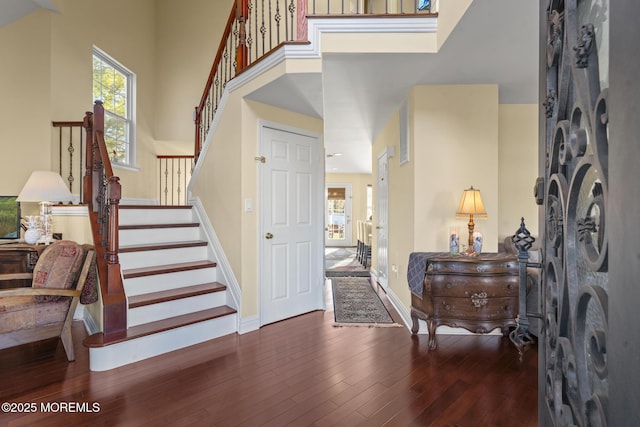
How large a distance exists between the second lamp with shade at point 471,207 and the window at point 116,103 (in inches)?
187

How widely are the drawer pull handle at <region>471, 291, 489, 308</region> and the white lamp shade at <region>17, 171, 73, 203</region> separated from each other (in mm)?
4024

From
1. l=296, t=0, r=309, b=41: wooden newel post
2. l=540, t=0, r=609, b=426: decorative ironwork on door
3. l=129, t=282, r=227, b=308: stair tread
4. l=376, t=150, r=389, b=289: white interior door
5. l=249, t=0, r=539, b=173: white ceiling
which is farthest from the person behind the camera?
l=376, t=150, r=389, b=289: white interior door

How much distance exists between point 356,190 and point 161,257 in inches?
306

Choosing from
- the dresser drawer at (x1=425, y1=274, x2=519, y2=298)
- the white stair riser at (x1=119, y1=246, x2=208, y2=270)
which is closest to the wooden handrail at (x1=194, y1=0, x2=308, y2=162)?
the white stair riser at (x1=119, y1=246, x2=208, y2=270)

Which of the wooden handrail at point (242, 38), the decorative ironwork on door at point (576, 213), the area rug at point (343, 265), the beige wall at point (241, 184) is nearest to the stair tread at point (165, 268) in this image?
the beige wall at point (241, 184)

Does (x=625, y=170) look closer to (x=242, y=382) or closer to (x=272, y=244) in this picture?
(x=242, y=382)

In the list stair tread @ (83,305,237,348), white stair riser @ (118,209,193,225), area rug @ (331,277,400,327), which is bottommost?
area rug @ (331,277,400,327)

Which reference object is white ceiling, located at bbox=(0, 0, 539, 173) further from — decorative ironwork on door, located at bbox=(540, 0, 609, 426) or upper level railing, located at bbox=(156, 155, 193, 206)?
upper level railing, located at bbox=(156, 155, 193, 206)

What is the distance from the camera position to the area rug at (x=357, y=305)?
3558 millimetres

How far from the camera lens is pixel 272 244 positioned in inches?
143

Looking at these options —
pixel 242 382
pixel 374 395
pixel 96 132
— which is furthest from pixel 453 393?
pixel 96 132

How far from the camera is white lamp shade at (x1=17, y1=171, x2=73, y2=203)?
3249mm

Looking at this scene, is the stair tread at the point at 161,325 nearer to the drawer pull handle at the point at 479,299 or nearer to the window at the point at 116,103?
the drawer pull handle at the point at 479,299

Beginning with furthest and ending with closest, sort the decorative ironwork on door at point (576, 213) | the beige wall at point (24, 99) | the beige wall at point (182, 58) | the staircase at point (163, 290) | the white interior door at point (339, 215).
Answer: the white interior door at point (339, 215) → the beige wall at point (182, 58) → the beige wall at point (24, 99) → the staircase at point (163, 290) → the decorative ironwork on door at point (576, 213)
